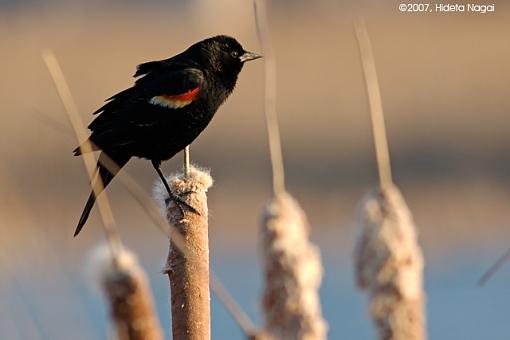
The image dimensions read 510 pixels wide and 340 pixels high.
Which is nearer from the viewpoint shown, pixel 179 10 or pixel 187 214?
pixel 187 214

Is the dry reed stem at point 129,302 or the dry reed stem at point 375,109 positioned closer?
the dry reed stem at point 129,302

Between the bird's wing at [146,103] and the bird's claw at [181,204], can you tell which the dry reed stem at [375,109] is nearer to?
the bird's claw at [181,204]

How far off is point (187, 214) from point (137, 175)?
7.42m

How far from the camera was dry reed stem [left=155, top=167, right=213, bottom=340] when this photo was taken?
2.27m

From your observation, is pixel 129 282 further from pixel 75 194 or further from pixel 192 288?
pixel 75 194

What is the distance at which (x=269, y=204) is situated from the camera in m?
2.28

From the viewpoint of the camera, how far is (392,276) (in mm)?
2082

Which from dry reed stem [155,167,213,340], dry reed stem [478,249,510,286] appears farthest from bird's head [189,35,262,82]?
dry reed stem [478,249,510,286]

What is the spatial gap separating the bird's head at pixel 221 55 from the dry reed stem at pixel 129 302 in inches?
69.2

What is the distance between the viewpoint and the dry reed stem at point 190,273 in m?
2.27

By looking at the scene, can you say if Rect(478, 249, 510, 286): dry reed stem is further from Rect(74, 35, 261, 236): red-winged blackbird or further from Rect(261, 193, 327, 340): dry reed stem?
Rect(74, 35, 261, 236): red-winged blackbird

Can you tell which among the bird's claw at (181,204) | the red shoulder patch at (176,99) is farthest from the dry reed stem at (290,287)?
the red shoulder patch at (176,99)

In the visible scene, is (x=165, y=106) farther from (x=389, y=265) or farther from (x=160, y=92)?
(x=389, y=265)

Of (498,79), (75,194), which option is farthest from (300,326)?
(498,79)
